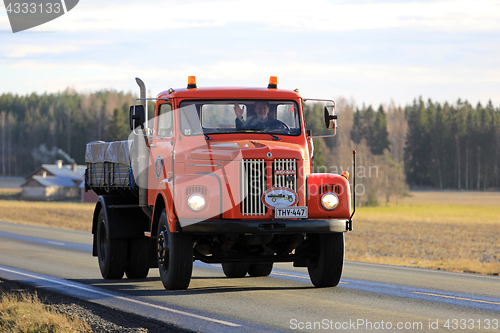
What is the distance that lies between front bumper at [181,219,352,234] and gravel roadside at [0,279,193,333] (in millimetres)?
1655

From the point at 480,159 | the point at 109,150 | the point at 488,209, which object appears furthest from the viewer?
the point at 480,159

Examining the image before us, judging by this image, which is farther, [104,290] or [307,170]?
[104,290]

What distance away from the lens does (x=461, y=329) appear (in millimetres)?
8023

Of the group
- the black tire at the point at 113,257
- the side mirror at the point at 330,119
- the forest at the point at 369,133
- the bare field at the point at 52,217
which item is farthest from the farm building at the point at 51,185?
the side mirror at the point at 330,119

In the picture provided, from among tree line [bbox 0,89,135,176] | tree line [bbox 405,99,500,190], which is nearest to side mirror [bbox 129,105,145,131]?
tree line [bbox 405,99,500,190]

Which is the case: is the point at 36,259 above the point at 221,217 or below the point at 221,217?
below

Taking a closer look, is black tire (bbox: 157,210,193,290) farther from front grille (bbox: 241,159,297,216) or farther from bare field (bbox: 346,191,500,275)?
bare field (bbox: 346,191,500,275)

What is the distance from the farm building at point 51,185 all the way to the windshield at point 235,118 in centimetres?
10283

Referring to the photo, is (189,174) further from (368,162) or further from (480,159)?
(480,159)

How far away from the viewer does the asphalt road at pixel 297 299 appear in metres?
8.46

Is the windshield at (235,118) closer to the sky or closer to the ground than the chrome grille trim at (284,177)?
closer to the sky

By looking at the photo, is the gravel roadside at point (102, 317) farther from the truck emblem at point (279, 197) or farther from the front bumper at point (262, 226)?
the truck emblem at point (279, 197)

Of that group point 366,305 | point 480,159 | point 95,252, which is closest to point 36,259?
point 95,252

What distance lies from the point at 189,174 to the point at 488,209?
81560 mm
